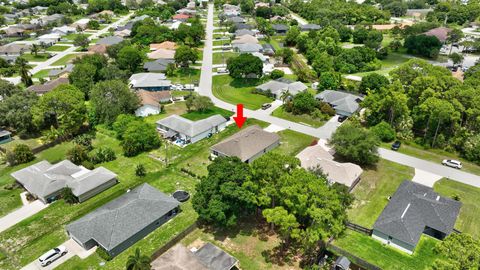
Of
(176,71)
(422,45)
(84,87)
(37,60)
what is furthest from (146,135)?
(422,45)

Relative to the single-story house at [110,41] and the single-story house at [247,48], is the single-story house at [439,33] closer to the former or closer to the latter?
the single-story house at [247,48]

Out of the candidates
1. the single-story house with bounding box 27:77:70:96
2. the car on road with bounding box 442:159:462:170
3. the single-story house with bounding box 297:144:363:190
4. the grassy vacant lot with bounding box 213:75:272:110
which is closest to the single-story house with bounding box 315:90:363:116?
the grassy vacant lot with bounding box 213:75:272:110

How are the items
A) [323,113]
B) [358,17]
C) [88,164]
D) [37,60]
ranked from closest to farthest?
[88,164] < [323,113] < [37,60] < [358,17]

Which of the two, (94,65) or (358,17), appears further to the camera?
(358,17)

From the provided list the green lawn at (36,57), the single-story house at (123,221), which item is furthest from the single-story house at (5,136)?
the green lawn at (36,57)

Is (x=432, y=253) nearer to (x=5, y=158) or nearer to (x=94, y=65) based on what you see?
(x=5, y=158)

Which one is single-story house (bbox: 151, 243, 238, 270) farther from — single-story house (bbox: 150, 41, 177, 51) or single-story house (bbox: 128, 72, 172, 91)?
single-story house (bbox: 150, 41, 177, 51)
